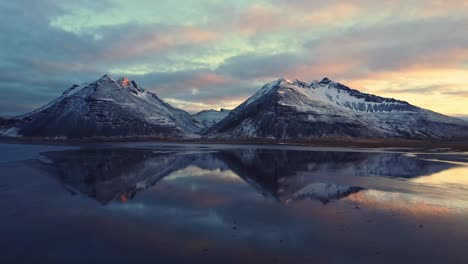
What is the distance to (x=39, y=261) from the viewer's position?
1538 cm

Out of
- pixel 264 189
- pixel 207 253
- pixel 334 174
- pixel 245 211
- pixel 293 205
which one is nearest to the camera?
pixel 207 253

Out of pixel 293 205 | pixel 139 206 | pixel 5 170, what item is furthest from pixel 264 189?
pixel 5 170

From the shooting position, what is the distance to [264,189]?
35.8 m

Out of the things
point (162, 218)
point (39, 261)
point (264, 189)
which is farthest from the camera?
point (264, 189)

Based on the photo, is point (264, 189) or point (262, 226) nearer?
point (262, 226)

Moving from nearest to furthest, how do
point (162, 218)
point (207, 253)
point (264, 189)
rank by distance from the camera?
point (207, 253)
point (162, 218)
point (264, 189)

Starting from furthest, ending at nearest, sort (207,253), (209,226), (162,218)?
1. (162,218)
2. (209,226)
3. (207,253)

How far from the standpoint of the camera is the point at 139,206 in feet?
87.6

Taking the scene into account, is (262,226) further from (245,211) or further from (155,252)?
(155,252)

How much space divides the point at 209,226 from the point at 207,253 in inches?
189

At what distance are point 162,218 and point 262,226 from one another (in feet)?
21.6

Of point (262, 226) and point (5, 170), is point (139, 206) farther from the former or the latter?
point (5, 170)

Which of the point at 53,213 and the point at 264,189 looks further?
the point at 264,189

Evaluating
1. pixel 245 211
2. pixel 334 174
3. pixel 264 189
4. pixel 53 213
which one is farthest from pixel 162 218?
pixel 334 174
